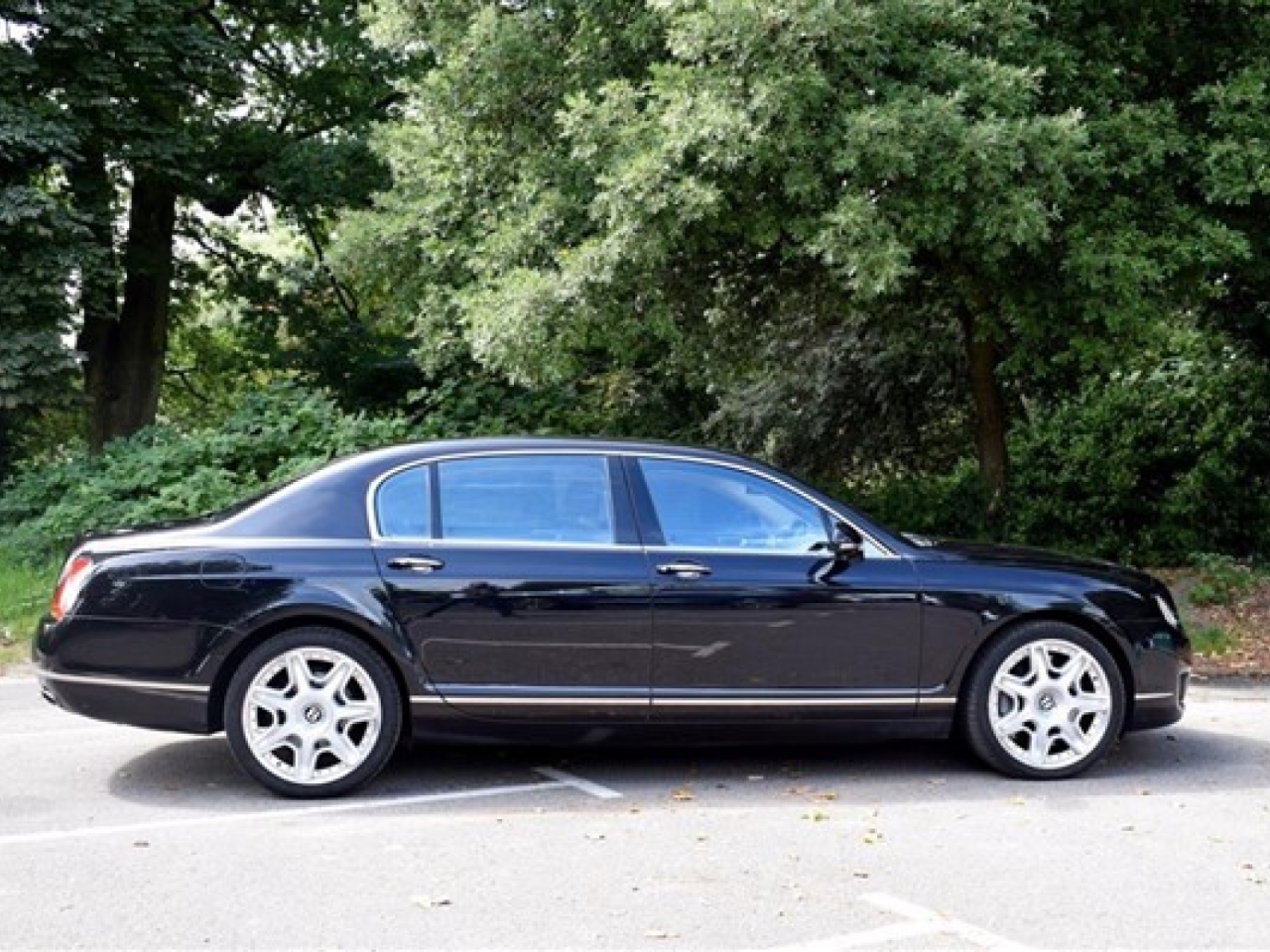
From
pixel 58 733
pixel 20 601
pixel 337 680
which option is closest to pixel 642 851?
pixel 337 680

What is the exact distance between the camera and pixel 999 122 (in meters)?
9.46

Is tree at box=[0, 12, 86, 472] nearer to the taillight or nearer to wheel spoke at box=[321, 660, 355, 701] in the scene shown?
the taillight

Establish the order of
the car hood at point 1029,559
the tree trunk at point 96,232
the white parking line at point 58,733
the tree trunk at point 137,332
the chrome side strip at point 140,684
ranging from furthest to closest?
Result: the tree trunk at point 137,332, the tree trunk at point 96,232, the white parking line at point 58,733, the car hood at point 1029,559, the chrome side strip at point 140,684

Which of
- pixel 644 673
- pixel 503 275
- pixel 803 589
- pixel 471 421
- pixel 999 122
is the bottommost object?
pixel 644 673

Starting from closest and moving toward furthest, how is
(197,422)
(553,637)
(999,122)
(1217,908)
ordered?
(1217,908), (553,637), (999,122), (197,422)

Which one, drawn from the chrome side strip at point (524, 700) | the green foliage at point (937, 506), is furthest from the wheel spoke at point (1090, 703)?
the green foliage at point (937, 506)

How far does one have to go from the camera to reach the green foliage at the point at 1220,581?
38.8 ft

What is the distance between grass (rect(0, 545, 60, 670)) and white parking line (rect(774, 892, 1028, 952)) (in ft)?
21.6

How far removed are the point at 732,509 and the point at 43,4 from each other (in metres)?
13.0

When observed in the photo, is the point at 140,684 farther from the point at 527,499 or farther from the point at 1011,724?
the point at 1011,724

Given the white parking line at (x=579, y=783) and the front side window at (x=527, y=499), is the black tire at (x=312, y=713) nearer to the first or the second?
the front side window at (x=527, y=499)

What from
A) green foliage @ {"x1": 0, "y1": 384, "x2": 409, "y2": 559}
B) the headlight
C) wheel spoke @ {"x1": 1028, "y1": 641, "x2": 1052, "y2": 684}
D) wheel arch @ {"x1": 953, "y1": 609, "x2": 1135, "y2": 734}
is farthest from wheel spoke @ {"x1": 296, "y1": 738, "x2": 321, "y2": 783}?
green foliage @ {"x1": 0, "y1": 384, "x2": 409, "y2": 559}

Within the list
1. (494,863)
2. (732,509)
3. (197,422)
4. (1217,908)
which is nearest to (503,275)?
(732,509)

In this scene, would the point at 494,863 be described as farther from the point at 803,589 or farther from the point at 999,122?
the point at 999,122
